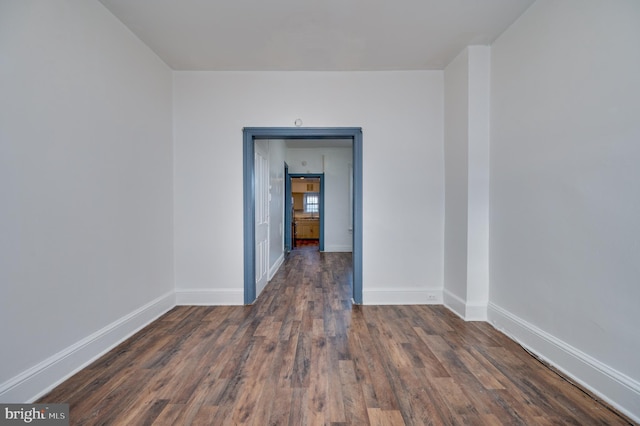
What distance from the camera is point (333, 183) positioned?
7742 mm

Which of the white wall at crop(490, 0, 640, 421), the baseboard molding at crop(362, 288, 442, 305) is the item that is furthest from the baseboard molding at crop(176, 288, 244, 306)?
the white wall at crop(490, 0, 640, 421)

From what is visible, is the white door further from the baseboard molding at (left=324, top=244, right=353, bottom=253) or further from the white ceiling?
the baseboard molding at (left=324, top=244, right=353, bottom=253)

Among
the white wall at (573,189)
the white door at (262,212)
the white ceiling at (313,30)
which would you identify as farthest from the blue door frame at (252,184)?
the white wall at (573,189)

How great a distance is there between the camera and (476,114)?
9.35 ft

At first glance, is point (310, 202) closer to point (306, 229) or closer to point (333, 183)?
point (306, 229)

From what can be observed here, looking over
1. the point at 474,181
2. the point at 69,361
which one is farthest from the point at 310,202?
the point at 69,361

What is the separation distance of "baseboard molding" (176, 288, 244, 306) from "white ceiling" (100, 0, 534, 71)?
2627 millimetres

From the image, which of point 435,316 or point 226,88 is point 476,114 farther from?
point 226,88

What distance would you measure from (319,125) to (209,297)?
2.44 metres

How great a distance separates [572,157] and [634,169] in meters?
0.40

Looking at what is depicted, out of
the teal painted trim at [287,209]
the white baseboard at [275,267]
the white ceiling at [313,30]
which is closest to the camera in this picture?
the white ceiling at [313,30]

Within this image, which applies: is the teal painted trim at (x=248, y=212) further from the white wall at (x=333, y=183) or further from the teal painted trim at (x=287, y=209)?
the white wall at (x=333, y=183)

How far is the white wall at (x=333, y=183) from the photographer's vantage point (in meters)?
7.69

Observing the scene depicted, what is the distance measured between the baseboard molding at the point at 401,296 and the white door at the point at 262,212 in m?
1.47
